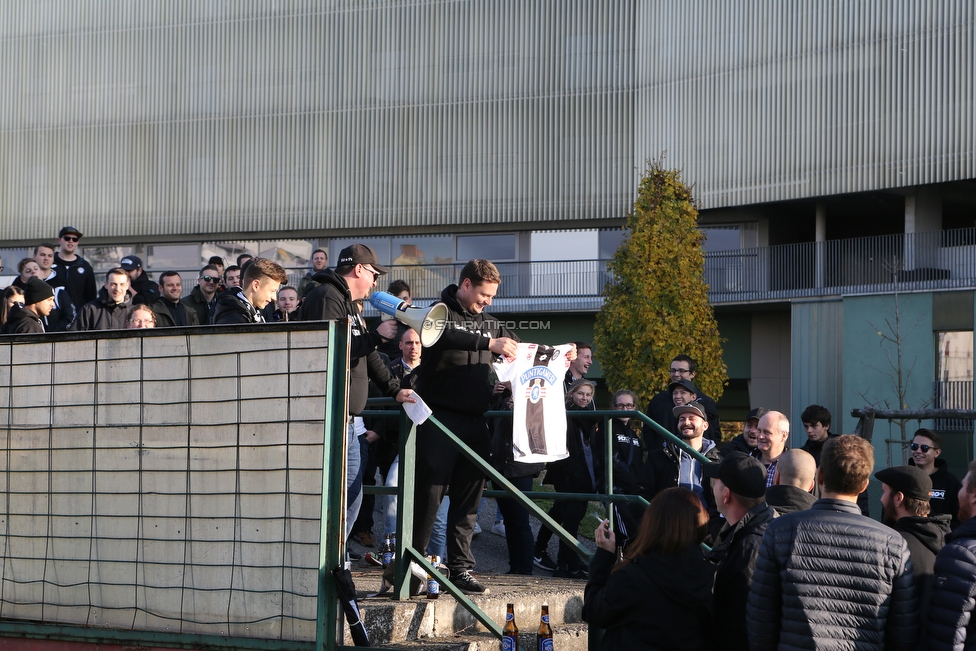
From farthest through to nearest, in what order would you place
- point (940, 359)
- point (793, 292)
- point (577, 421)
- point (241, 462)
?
point (793, 292)
point (940, 359)
point (577, 421)
point (241, 462)

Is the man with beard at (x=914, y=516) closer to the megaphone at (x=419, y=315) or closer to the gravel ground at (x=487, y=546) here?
the megaphone at (x=419, y=315)

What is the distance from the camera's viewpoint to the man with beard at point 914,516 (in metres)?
4.52

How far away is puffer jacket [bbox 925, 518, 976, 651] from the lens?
4031mm

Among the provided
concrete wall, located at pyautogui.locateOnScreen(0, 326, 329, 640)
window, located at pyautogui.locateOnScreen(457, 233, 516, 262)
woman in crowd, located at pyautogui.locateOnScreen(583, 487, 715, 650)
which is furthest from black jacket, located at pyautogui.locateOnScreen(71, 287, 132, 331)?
window, located at pyautogui.locateOnScreen(457, 233, 516, 262)

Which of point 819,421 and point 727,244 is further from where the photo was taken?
point 727,244

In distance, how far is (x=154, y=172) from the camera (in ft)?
96.4

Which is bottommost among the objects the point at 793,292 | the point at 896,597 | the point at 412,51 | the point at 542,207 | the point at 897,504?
the point at 896,597

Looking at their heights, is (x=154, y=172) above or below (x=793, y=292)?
above

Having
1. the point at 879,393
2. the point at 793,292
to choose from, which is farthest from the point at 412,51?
the point at 879,393

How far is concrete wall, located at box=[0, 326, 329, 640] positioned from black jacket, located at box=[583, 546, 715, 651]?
147 centimetres

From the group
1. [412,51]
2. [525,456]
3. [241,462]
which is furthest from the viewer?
[412,51]

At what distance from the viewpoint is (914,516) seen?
4.71m

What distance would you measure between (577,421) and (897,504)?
15.3 feet

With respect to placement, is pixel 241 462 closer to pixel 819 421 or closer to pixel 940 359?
pixel 819 421
